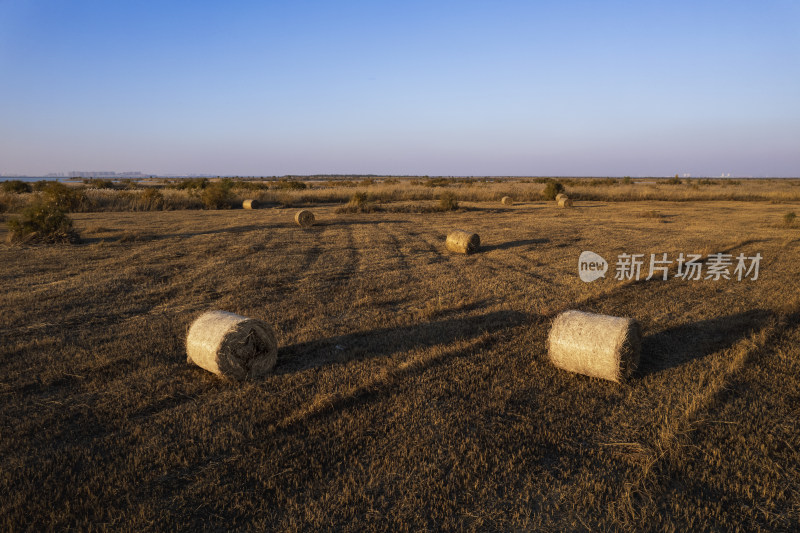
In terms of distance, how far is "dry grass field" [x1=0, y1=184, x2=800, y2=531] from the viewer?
139 inches

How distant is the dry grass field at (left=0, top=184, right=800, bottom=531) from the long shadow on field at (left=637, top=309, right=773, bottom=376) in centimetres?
5

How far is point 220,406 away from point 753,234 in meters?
22.3

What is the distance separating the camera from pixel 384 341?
23.0 ft

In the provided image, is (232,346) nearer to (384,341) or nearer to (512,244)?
(384,341)

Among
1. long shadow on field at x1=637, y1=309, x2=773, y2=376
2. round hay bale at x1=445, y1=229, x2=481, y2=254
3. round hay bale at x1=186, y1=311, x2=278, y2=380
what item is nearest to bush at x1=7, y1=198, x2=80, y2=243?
round hay bale at x1=445, y1=229, x2=481, y2=254

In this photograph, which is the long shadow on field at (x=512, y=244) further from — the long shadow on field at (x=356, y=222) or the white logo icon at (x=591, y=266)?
the long shadow on field at (x=356, y=222)

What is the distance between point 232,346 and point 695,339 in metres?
7.19

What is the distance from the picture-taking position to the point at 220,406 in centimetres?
506

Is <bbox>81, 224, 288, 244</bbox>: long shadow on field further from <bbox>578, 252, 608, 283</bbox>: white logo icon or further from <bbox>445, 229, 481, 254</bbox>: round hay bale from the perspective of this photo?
<bbox>578, 252, 608, 283</bbox>: white logo icon

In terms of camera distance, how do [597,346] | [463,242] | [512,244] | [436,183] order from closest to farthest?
[597,346], [463,242], [512,244], [436,183]

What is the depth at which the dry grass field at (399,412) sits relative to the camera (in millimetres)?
3525

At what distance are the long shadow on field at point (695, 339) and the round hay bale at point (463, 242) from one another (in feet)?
25.8

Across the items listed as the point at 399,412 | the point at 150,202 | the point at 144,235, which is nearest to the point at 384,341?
the point at 399,412

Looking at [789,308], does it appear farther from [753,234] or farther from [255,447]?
[753,234]
